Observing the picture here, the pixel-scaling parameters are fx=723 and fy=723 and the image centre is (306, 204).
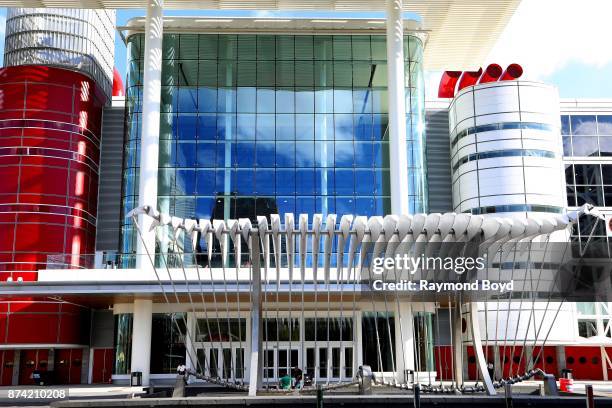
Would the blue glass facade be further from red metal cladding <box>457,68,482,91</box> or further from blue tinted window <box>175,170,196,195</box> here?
red metal cladding <box>457,68,482,91</box>

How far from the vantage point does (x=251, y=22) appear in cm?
4100

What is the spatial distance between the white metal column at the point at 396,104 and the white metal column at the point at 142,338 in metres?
13.5

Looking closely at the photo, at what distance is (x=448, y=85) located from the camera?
51.2m

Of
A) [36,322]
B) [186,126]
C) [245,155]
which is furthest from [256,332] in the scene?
[36,322]

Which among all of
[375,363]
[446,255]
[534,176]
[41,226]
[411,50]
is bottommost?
[375,363]

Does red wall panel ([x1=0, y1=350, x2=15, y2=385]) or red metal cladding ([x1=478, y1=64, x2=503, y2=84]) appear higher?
red metal cladding ([x1=478, y1=64, x2=503, y2=84])

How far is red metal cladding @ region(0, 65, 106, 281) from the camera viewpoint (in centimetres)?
3844

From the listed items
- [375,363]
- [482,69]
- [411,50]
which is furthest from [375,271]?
[482,69]

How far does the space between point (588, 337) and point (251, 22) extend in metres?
26.9

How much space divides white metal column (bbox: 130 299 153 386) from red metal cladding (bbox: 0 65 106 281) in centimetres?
523

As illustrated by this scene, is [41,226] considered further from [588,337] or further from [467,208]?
[588,337]

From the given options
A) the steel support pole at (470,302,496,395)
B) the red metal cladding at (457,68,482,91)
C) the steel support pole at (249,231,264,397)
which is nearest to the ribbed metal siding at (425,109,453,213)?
the red metal cladding at (457,68,482,91)

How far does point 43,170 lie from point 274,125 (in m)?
12.9

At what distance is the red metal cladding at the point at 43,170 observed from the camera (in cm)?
3844
